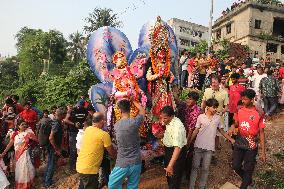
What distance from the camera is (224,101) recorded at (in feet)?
25.5

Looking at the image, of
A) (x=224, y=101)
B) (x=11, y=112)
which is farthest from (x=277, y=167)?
(x=11, y=112)

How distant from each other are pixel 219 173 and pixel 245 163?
4.61ft

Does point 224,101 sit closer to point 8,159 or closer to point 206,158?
point 206,158

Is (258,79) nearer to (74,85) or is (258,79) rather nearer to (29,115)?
(29,115)

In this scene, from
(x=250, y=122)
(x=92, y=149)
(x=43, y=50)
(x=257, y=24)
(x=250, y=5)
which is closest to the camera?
(x=92, y=149)

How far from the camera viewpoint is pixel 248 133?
606cm

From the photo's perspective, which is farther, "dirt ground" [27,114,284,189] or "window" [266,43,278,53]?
"window" [266,43,278,53]

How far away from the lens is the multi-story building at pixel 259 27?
31.7m

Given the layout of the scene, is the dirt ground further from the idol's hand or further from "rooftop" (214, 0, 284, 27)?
"rooftop" (214, 0, 284, 27)

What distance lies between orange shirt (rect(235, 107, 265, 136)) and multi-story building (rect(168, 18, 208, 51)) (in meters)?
40.5

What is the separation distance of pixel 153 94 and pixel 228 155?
8.05 ft

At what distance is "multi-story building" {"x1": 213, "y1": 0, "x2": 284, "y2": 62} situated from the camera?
3168 centimetres

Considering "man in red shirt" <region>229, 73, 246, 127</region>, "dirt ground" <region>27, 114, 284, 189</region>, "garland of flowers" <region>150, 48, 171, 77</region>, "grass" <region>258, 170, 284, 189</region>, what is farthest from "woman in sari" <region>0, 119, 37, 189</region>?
"grass" <region>258, 170, 284, 189</region>

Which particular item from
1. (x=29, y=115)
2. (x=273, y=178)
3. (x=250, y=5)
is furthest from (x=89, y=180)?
(x=250, y=5)
